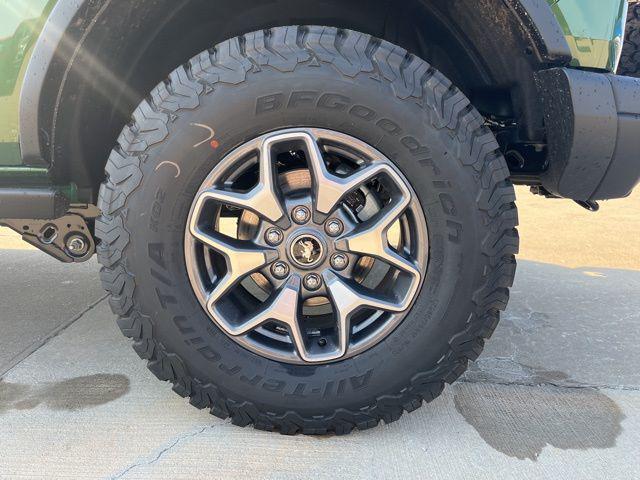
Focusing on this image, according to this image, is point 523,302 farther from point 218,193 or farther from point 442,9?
point 218,193

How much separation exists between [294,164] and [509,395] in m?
1.21

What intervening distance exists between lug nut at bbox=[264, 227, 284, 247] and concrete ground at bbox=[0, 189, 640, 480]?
2.14 feet

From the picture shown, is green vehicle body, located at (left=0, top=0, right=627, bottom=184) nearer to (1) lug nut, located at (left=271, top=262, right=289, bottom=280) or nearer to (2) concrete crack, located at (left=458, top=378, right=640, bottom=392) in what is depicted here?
(1) lug nut, located at (left=271, top=262, right=289, bottom=280)

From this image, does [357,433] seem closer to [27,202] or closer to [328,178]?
[328,178]

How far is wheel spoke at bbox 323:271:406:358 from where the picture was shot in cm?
146

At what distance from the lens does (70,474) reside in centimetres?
136

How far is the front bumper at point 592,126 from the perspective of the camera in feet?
4.69

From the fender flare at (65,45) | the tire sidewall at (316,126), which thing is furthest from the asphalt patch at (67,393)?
the fender flare at (65,45)

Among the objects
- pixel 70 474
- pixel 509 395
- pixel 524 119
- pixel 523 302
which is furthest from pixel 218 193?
pixel 523 302

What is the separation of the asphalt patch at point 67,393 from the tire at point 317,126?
0.40 m

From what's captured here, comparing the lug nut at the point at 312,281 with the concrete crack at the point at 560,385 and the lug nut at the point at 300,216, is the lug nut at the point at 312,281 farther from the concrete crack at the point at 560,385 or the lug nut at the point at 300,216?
the concrete crack at the point at 560,385

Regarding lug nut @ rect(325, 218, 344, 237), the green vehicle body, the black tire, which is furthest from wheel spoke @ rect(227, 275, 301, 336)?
the black tire

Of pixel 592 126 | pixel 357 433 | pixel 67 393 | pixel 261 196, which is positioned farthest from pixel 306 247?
pixel 67 393

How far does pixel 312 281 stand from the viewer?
1.50 metres
